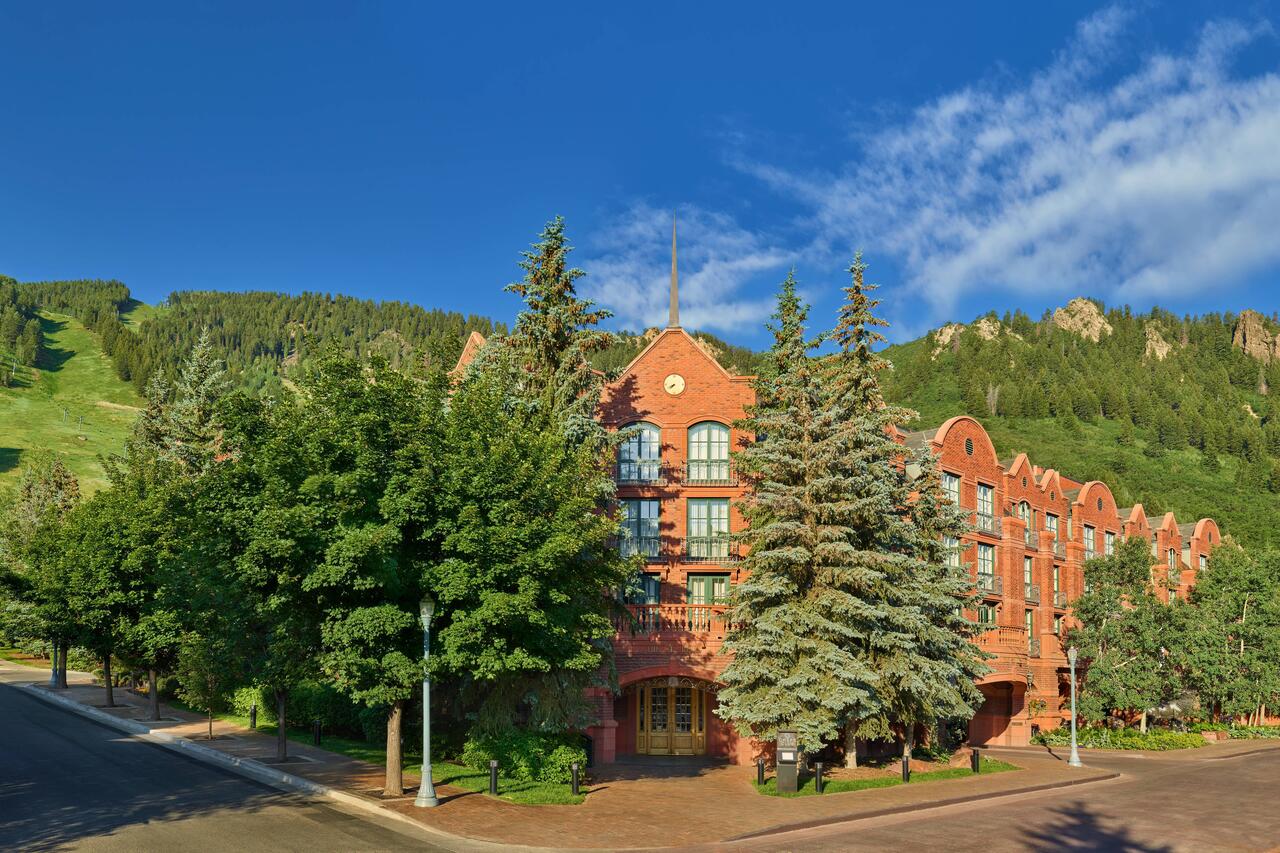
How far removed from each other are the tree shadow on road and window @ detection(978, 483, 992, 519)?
22719 millimetres

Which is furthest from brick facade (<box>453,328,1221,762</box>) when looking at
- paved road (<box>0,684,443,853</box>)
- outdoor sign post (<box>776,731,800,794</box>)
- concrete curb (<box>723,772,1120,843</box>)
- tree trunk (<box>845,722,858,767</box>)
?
paved road (<box>0,684,443,853</box>)

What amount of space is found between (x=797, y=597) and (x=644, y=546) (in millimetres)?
7526

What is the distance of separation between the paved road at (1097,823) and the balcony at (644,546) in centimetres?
1368

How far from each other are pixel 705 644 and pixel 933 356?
172562 millimetres

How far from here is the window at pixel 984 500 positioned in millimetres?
45062

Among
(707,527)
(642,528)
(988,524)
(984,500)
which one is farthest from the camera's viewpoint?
(984,500)

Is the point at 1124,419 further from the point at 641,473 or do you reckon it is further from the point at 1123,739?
the point at 641,473

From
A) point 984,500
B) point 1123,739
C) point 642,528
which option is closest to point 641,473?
point 642,528

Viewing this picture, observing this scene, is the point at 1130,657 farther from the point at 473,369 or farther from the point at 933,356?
the point at 933,356

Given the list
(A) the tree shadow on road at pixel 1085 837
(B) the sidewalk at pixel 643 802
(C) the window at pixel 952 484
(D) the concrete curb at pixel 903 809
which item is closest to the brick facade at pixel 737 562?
(C) the window at pixel 952 484

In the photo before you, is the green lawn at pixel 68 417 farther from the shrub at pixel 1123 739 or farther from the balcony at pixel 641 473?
the shrub at pixel 1123 739

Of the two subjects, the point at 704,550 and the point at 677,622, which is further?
the point at 704,550

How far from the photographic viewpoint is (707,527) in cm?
3525

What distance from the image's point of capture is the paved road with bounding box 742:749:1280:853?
19.4m
